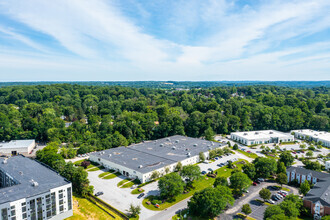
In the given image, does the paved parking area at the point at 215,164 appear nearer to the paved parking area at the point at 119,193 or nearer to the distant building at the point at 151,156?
the distant building at the point at 151,156

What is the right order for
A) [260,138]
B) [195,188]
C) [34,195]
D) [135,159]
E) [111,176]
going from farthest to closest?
[260,138], [135,159], [111,176], [195,188], [34,195]

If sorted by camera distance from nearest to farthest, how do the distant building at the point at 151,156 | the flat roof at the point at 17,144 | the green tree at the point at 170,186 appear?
the green tree at the point at 170,186 → the distant building at the point at 151,156 → the flat roof at the point at 17,144

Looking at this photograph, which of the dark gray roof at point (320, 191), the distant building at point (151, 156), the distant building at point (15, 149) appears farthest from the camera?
the distant building at point (15, 149)

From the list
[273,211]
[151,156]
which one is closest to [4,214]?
[151,156]

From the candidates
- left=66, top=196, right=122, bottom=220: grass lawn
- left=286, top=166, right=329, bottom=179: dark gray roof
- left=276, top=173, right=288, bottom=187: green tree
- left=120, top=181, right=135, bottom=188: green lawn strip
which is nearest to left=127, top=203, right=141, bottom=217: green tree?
left=66, top=196, right=122, bottom=220: grass lawn

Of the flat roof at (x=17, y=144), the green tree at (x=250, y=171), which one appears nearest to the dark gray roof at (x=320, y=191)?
the green tree at (x=250, y=171)

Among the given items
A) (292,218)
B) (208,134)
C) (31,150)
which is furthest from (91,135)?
(292,218)

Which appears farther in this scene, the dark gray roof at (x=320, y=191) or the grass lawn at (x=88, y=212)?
the grass lawn at (x=88, y=212)

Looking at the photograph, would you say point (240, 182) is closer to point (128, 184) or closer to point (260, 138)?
point (128, 184)
